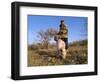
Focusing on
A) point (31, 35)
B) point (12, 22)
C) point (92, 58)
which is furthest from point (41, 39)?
point (92, 58)

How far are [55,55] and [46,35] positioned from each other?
103 millimetres

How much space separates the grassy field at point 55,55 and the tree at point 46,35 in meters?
0.03

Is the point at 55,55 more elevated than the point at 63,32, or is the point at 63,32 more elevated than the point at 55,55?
the point at 63,32

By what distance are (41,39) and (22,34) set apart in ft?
0.31

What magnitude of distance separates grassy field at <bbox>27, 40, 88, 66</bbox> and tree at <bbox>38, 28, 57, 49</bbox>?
0.03m

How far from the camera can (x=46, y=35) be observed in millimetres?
1255

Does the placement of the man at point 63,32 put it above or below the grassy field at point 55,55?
above

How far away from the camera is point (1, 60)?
1.20m

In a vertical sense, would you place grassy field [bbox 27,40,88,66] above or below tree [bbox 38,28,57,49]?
below

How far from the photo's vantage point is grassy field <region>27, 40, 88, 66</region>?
4.04 feet

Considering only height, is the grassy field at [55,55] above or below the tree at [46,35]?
below

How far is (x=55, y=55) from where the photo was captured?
127cm

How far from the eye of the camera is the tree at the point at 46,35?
1.24m

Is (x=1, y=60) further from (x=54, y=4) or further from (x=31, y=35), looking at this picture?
(x=54, y=4)
